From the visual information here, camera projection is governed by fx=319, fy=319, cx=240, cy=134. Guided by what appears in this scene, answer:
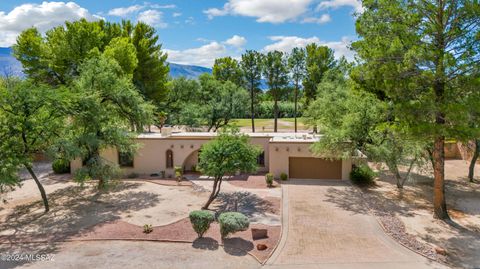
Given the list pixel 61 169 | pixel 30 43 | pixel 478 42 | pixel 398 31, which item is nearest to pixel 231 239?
pixel 398 31

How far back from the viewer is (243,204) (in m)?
17.6

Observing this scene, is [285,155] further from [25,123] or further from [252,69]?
[252,69]

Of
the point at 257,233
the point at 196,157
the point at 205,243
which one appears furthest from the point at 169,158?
the point at 257,233

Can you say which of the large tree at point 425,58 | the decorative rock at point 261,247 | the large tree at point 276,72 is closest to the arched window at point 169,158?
the decorative rock at point 261,247

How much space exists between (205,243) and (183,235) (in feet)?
4.04

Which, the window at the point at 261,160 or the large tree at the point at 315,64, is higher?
the large tree at the point at 315,64

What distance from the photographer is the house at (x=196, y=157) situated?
2303cm

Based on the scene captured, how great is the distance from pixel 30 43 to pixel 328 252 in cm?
2871

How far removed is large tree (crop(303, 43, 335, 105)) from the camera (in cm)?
3969

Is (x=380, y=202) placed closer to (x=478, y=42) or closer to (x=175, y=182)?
(x=478, y=42)

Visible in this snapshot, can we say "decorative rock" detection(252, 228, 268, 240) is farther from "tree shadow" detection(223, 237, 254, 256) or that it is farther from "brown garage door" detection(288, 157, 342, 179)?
"brown garage door" detection(288, 157, 342, 179)

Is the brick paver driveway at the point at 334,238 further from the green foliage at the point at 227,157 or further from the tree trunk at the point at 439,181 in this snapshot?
the green foliage at the point at 227,157

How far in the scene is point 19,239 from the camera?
13492 millimetres

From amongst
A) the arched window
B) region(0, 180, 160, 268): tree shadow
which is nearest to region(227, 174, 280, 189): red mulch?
the arched window
